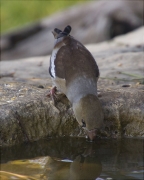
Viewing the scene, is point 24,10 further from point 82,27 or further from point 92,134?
point 92,134

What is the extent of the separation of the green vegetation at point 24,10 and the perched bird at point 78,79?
8627mm

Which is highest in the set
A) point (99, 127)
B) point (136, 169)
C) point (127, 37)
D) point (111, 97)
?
point (127, 37)

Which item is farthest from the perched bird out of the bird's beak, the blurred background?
the blurred background

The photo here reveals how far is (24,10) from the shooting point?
52.2 feet

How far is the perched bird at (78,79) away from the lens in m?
5.80

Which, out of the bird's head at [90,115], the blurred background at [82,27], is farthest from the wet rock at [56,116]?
the blurred background at [82,27]

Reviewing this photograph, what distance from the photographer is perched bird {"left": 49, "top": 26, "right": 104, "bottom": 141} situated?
5797 millimetres

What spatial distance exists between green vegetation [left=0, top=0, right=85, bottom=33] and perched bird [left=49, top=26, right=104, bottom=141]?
8.63 meters

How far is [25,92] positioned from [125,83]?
1.61 meters

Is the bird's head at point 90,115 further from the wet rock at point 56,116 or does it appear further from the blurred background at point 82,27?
the blurred background at point 82,27

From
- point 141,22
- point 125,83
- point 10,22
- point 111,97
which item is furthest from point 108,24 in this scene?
point 111,97

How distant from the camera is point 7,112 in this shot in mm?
5934

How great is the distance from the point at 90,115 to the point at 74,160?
52cm

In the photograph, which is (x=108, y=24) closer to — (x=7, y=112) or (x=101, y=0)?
(x=101, y=0)
